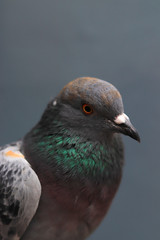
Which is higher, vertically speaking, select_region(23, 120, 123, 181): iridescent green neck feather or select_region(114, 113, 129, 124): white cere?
select_region(114, 113, 129, 124): white cere

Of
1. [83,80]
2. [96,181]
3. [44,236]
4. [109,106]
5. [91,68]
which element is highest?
[91,68]

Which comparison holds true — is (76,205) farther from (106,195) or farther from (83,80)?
(83,80)

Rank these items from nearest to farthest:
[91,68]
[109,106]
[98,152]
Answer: [109,106]
[98,152]
[91,68]

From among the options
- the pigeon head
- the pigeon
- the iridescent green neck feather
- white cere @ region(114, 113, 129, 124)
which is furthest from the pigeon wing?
white cere @ region(114, 113, 129, 124)

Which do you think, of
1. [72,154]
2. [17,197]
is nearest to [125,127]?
[72,154]

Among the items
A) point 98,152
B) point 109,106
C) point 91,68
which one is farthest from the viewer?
point 91,68

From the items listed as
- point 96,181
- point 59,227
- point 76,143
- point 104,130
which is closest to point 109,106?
point 104,130

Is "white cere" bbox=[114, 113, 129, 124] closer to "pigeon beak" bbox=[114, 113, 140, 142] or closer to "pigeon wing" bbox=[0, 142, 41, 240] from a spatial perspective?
"pigeon beak" bbox=[114, 113, 140, 142]
